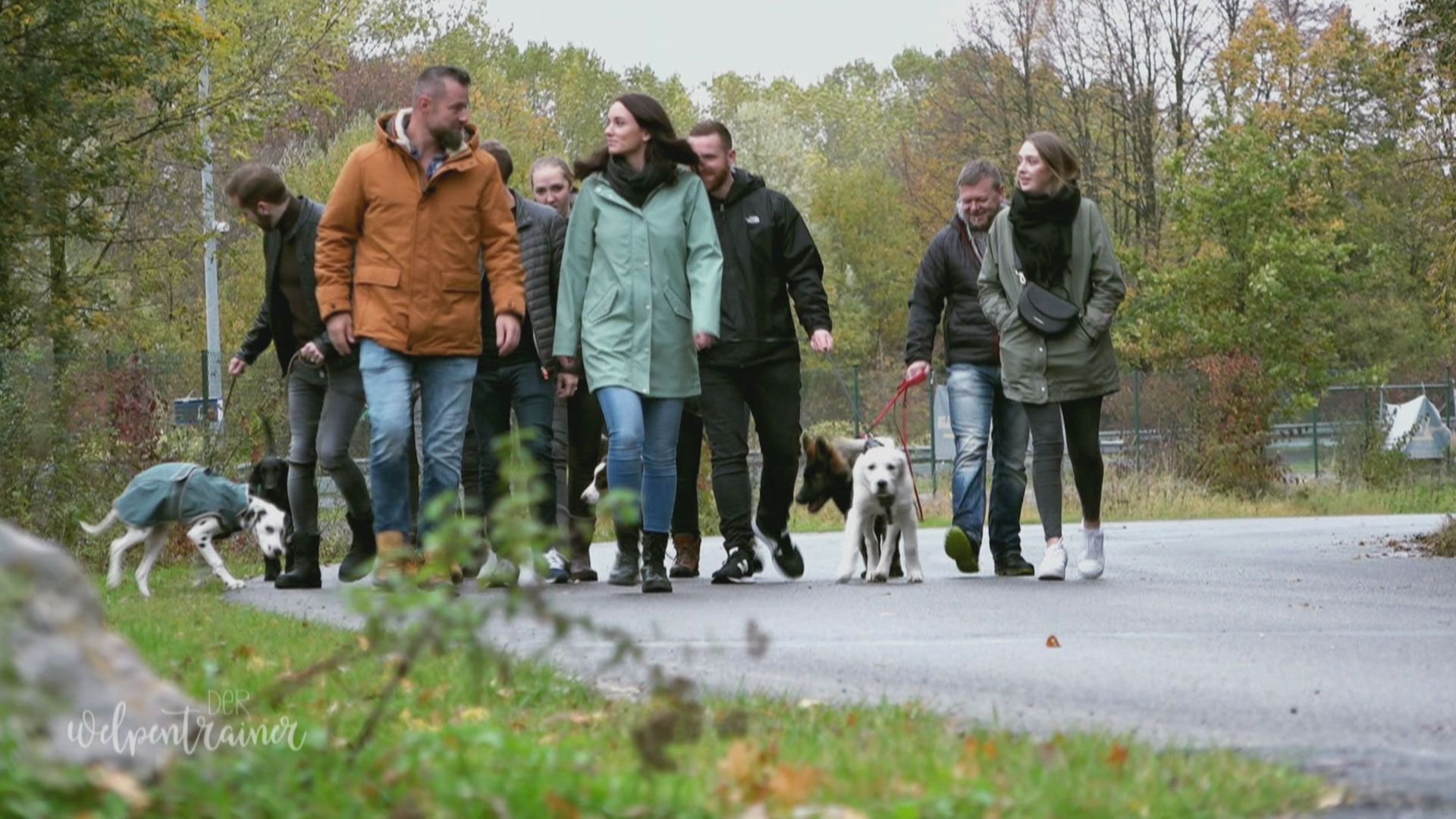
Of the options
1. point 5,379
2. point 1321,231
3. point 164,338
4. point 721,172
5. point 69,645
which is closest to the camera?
point 69,645

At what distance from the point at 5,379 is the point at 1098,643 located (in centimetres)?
1134

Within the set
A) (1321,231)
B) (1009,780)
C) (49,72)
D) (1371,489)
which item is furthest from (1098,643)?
(1321,231)

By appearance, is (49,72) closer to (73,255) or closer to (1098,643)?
(1098,643)

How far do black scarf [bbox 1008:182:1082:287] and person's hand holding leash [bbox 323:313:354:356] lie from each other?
359cm

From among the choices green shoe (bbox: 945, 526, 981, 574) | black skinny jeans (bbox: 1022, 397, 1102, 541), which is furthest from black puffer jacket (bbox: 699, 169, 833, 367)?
green shoe (bbox: 945, 526, 981, 574)

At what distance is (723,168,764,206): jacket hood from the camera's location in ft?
37.3

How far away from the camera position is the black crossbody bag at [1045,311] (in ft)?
36.6

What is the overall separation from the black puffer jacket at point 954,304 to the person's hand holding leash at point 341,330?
3437 mm

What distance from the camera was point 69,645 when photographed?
3514 millimetres

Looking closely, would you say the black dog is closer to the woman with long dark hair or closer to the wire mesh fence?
the wire mesh fence

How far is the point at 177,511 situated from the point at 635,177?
3.63 metres

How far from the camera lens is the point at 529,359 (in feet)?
36.6

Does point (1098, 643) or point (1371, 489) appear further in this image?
point (1371, 489)

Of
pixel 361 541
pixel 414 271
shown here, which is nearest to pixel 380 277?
pixel 414 271
